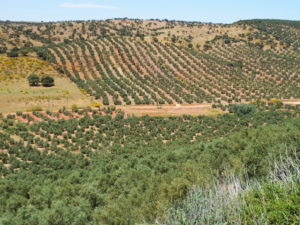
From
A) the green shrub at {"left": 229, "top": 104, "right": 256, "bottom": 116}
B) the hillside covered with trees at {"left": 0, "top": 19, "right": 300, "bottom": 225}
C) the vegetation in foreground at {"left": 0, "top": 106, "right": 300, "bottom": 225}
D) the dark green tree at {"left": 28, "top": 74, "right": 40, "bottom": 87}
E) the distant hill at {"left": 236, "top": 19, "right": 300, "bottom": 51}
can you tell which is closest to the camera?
the hillside covered with trees at {"left": 0, "top": 19, "right": 300, "bottom": 225}

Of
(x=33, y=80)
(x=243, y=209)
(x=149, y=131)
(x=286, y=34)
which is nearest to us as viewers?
(x=243, y=209)

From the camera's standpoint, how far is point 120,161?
83.4 feet

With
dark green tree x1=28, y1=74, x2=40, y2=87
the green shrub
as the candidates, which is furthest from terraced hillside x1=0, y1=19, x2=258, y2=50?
the green shrub

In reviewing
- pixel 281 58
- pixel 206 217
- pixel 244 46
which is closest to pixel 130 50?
pixel 244 46

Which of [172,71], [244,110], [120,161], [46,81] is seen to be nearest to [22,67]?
[46,81]

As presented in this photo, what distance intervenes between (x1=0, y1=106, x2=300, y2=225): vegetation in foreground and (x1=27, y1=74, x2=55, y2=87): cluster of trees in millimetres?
17451

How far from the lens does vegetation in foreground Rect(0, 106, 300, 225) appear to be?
14.0 meters

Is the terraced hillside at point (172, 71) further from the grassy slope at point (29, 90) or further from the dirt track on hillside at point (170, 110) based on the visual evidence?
the grassy slope at point (29, 90)

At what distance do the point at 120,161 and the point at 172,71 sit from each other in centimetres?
4730

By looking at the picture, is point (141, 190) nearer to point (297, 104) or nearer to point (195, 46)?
point (297, 104)

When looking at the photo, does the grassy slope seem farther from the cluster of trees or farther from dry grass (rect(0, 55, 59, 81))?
the cluster of trees

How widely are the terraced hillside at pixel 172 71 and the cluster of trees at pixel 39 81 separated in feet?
20.7

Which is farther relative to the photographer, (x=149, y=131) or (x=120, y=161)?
(x=149, y=131)

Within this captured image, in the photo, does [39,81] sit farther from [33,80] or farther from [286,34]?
[286,34]
